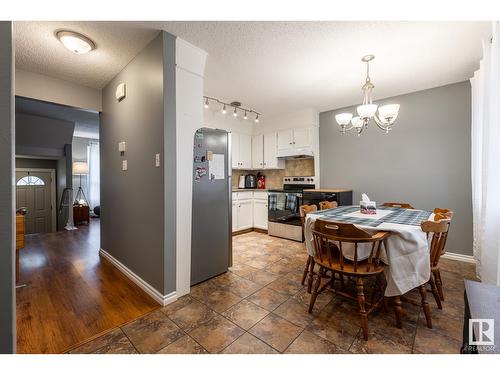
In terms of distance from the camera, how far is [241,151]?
4789mm

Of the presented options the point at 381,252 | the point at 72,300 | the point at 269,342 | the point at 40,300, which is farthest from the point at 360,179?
the point at 40,300

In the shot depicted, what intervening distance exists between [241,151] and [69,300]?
369cm

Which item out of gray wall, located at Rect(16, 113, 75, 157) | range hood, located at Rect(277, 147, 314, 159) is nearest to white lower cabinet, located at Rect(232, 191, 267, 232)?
range hood, located at Rect(277, 147, 314, 159)

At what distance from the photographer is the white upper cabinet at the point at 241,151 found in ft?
15.2

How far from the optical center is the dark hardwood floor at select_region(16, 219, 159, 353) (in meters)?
1.56

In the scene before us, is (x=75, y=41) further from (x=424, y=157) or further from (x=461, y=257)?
(x=461, y=257)

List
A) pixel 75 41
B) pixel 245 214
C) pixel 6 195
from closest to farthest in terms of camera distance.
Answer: pixel 6 195 → pixel 75 41 → pixel 245 214

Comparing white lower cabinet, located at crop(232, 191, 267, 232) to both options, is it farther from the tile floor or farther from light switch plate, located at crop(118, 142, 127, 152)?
light switch plate, located at crop(118, 142, 127, 152)

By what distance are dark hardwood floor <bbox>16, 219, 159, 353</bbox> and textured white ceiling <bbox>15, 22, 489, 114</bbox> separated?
2.50m

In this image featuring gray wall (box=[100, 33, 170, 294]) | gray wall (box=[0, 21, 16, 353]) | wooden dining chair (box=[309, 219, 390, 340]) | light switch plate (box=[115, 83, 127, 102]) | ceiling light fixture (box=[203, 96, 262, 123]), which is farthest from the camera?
ceiling light fixture (box=[203, 96, 262, 123])

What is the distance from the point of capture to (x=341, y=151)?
4047mm

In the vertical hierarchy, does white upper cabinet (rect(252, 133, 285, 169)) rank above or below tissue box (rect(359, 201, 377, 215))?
above

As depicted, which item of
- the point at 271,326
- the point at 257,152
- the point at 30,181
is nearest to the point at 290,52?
the point at 271,326
